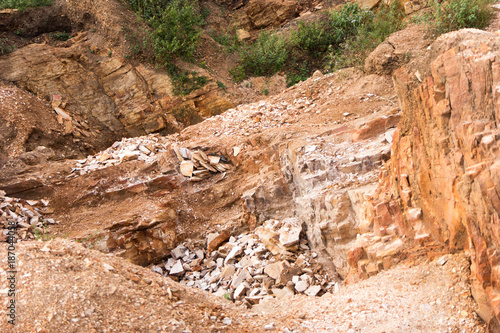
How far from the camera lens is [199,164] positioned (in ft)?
25.7

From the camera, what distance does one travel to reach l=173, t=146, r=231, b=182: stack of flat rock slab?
770 cm

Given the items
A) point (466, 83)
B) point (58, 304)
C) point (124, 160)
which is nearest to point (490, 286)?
point (466, 83)

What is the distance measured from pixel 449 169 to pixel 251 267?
11.1ft

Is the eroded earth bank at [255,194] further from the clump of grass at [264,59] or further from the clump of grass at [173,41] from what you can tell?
the clump of grass at [264,59]

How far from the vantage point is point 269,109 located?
348 inches

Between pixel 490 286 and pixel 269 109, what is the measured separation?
6341mm

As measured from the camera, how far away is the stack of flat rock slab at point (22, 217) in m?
6.41

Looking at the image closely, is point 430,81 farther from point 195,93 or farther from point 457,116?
point 195,93

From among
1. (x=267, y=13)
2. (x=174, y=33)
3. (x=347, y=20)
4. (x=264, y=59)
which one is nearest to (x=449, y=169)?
(x=264, y=59)

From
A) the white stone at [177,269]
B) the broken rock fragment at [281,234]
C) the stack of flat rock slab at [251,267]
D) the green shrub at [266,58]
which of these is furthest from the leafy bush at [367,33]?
the white stone at [177,269]

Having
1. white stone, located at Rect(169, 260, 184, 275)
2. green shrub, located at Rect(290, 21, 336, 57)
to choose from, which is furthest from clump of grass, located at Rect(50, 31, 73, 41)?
white stone, located at Rect(169, 260, 184, 275)

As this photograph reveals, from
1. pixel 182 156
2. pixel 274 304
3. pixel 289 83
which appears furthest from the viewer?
pixel 289 83

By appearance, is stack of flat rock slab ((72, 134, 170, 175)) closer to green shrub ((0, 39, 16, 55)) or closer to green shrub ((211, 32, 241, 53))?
green shrub ((0, 39, 16, 55))

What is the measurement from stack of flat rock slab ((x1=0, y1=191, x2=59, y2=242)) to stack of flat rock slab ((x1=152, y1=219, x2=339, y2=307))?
2.15 meters
